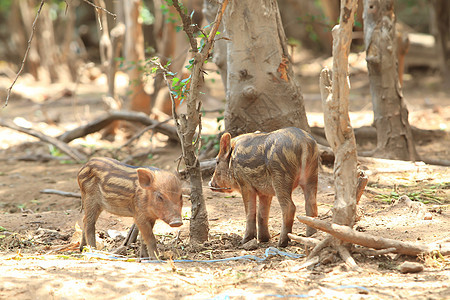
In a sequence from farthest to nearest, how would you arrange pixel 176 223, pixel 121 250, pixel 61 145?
pixel 61 145 < pixel 121 250 < pixel 176 223

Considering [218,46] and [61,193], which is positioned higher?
[218,46]

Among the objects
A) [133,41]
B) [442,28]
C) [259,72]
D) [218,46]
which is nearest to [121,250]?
[259,72]

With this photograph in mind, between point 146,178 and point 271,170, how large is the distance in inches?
45.8

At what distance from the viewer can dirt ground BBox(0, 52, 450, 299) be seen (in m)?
4.03

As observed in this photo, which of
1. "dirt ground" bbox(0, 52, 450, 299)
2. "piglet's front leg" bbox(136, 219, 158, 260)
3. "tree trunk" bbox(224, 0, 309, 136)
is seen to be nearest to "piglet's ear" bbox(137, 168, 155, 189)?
"piglet's front leg" bbox(136, 219, 158, 260)

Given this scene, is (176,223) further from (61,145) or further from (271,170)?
(61,145)

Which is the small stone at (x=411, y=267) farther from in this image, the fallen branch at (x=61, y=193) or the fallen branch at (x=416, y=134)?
the fallen branch at (x=416, y=134)

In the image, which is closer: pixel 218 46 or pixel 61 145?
pixel 218 46

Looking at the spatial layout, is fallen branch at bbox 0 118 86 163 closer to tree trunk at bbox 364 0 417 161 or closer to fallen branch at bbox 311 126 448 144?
fallen branch at bbox 311 126 448 144

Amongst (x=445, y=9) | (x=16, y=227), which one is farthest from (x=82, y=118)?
(x=445, y=9)

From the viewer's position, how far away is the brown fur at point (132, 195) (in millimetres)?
5145

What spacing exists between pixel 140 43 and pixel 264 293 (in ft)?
31.1

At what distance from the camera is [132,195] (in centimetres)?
533

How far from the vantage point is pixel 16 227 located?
6617 millimetres
